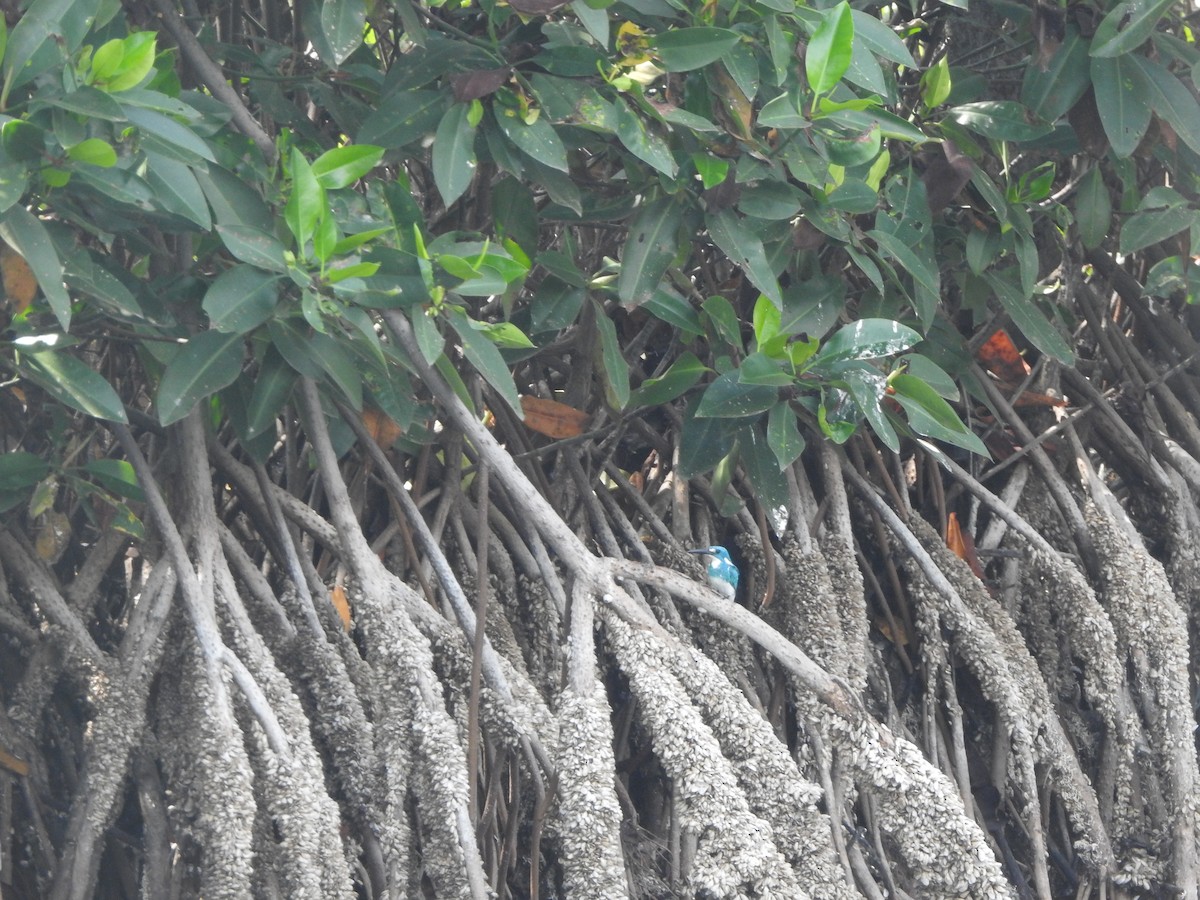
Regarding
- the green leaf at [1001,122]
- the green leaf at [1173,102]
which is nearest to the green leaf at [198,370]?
the green leaf at [1001,122]

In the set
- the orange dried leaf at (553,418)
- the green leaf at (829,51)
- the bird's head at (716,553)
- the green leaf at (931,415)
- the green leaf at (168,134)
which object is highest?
the green leaf at (829,51)

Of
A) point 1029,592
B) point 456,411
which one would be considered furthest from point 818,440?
point 456,411

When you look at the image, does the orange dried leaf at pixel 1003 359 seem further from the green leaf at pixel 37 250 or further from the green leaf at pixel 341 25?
the green leaf at pixel 37 250

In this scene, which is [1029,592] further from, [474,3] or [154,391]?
[154,391]

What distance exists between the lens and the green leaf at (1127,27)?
1889mm

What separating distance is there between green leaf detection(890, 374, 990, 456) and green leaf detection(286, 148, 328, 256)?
2.81ft

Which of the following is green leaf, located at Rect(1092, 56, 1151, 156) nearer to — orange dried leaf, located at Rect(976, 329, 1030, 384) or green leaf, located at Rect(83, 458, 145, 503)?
orange dried leaf, located at Rect(976, 329, 1030, 384)

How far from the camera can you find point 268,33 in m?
2.31

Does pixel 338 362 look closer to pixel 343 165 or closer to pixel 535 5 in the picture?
pixel 343 165

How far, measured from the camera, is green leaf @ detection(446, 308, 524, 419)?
1.54m

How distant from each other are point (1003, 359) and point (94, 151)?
1.88 meters

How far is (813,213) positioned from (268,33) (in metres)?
1.12

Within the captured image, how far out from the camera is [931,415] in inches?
70.7

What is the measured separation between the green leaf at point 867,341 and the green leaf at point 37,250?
37.8 inches
